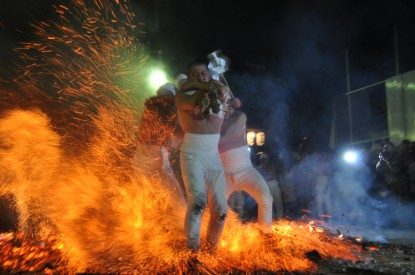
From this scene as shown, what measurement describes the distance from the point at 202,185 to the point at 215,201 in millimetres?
299

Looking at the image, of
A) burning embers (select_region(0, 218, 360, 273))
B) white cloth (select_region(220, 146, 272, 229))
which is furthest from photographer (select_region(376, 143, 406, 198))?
white cloth (select_region(220, 146, 272, 229))

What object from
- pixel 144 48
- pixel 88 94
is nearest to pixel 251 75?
pixel 144 48

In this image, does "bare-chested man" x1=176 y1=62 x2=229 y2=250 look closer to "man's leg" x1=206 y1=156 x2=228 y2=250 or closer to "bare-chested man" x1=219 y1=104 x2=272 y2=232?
"man's leg" x1=206 y1=156 x2=228 y2=250

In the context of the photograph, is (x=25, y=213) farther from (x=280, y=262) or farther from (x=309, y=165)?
(x=309, y=165)

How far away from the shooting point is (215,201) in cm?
503

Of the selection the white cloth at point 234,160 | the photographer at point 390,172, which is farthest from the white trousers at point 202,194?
the photographer at point 390,172

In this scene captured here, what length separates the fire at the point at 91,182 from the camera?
194 inches

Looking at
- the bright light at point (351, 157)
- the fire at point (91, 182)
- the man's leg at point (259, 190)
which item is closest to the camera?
the fire at point (91, 182)

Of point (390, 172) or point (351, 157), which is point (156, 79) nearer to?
point (351, 157)

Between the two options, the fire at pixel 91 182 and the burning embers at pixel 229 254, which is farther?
the fire at pixel 91 182

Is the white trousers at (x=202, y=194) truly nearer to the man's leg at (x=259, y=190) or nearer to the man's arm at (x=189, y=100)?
the man's arm at (x=189, y=100)

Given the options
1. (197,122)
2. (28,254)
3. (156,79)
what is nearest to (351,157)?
(156,79)

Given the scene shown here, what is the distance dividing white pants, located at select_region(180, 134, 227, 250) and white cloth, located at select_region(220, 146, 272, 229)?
35.2 inches

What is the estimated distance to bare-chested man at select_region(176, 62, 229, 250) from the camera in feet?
15.9
